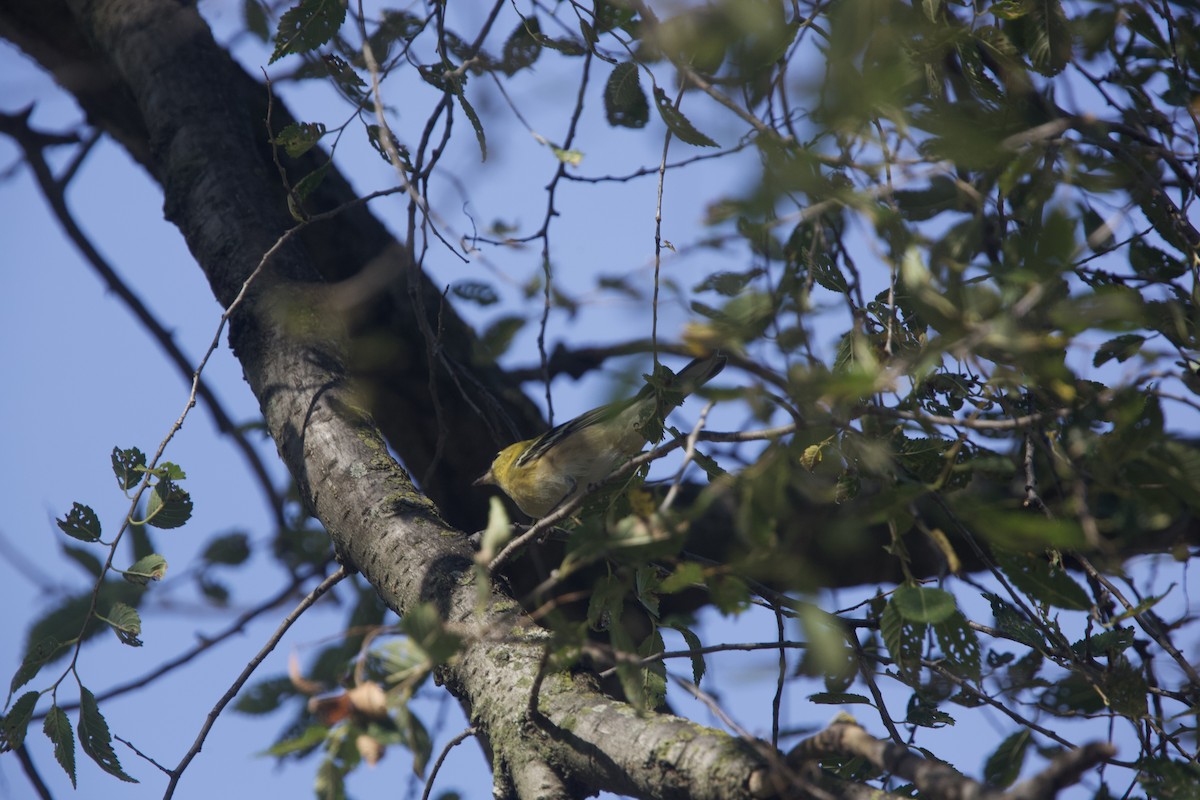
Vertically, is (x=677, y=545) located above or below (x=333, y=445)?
below

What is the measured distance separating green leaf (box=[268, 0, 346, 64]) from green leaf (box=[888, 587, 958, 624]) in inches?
71.1

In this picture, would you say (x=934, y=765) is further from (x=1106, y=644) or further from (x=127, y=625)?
(x=127, y=625)

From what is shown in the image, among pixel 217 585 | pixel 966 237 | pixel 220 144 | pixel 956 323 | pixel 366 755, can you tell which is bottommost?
pixel 366 755

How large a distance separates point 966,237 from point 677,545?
855 millimetres

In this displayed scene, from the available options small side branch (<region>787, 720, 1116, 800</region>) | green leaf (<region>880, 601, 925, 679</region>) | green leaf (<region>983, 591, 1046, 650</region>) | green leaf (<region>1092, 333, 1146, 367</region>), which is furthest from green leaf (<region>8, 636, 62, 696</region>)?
green leaf (<region>1092, 333, 1146, 367</region>)

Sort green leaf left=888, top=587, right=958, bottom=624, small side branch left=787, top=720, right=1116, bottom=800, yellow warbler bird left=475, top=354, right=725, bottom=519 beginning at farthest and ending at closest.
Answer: yellow warbler bird left=475, top=354, right=725, bottom=519, green leaf left=888, top=587, right=958, bottom=624, small side branch left=787, top=720, right=1116, bottom=800

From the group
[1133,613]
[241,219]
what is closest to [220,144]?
[241,219]

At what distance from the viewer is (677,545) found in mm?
1227

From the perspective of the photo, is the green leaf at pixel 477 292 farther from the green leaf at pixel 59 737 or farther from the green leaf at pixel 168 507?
the green leaf at pixel 59 737

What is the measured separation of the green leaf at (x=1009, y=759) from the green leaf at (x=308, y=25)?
2232mm

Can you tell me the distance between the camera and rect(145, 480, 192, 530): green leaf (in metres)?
2.20

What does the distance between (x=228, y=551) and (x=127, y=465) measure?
6.40 ft

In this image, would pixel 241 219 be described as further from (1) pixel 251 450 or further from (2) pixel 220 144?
(1) pixel 251 450

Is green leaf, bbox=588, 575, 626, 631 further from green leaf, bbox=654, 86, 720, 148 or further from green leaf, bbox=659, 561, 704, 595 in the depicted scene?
green leaf, bbox=654, 86, 720, 148
